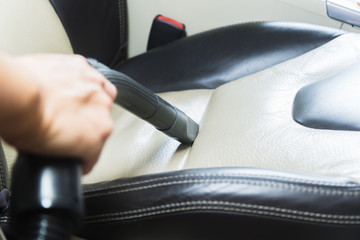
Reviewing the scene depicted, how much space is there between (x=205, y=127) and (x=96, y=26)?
48cm

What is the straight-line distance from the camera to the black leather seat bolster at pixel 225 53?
113cm

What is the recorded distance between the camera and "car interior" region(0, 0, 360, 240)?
65cm

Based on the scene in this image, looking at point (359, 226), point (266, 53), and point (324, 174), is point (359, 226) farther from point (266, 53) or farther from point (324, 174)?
point (266, 53)

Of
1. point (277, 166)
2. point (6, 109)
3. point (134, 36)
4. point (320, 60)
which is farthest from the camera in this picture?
point (134, 36)

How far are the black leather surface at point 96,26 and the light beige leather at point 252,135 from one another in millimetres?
230

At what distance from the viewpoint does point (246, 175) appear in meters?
0.67

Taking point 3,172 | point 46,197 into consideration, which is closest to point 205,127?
point 3,172

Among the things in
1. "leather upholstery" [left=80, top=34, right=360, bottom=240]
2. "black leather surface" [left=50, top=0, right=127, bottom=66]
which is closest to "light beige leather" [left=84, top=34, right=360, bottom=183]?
"leather upholstery" [left=80, top=34, right=360, bottom=240]

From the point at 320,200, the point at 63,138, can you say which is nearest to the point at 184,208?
the point at 320,200

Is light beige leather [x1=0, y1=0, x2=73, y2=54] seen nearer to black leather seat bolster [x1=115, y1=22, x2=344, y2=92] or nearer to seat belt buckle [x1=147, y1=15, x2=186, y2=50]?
black leather seat bolster [x1=115, y1=22, x2=344, y2=92]

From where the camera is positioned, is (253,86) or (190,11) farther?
(190,11)

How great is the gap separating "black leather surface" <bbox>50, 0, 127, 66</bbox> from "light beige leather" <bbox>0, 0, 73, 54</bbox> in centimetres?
3

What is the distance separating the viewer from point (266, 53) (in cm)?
115

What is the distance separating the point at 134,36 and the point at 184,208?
37.4 inches
